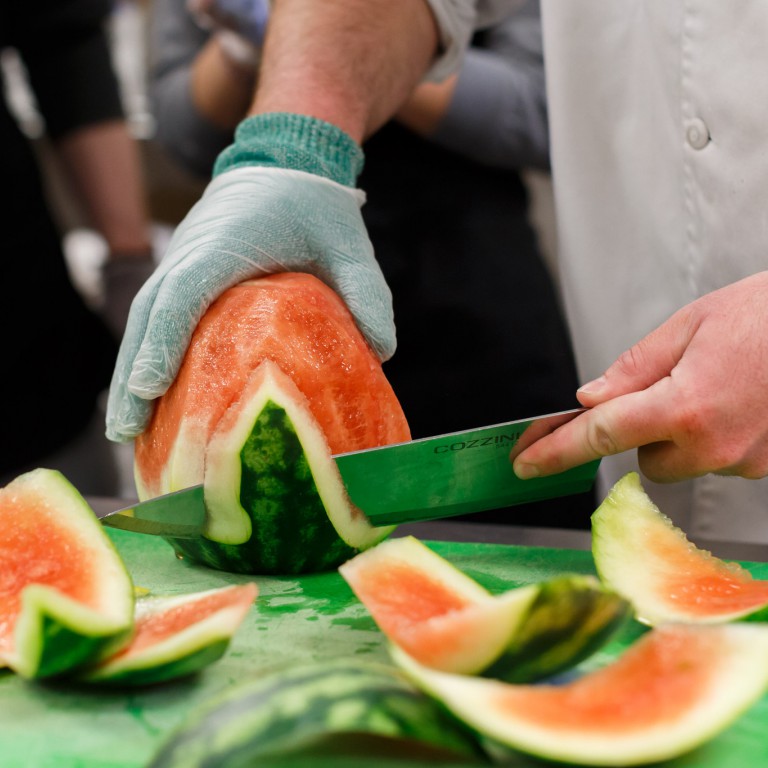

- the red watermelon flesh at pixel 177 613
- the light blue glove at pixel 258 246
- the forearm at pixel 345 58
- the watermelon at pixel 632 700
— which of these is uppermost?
the forearm at pixel 345 58

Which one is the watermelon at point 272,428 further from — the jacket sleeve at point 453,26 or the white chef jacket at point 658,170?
the jacket sleeve at point 453,26

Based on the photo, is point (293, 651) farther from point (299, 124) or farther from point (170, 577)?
point (299, 124)

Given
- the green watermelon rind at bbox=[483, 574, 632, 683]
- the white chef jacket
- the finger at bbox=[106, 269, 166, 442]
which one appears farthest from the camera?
the white chef jacket

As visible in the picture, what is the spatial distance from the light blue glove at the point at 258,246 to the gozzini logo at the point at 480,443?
0.23 m

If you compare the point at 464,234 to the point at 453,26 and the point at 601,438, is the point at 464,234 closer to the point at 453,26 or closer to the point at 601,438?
A: the point at 453,26

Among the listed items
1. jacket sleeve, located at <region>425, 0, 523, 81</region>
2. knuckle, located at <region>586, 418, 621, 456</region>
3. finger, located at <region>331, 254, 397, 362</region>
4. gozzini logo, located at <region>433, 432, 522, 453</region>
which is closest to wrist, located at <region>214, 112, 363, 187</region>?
finger, located at <region>331, 254, 397, 362</region>

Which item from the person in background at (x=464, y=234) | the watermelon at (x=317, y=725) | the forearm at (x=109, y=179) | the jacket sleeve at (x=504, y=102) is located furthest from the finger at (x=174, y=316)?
the forearm at (x=109, y=179)

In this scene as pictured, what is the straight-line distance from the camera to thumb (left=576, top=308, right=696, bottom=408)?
1.42 m

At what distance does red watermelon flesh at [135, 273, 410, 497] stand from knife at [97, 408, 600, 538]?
52 millimetres

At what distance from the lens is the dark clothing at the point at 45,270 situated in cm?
264

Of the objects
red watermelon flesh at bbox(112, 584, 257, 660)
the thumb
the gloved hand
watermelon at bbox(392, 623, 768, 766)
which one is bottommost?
watermelon at bbox(392, 623, 768, 766)

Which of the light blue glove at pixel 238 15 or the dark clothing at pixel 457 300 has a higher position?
the light blue glove at pixel 238 15

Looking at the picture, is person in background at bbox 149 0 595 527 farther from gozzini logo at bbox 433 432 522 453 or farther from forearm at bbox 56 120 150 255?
gozzini logo at bbox 433 432 522 453

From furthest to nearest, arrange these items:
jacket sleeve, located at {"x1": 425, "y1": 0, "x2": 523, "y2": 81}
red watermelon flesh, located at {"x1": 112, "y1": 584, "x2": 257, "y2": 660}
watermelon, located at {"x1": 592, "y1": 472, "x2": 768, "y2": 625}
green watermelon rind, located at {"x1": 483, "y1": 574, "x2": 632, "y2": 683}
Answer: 1. jacket sleeve, located at {"x1": 425, "y1": 0, "x2": 523, "y2": 81}
2. watermelon, located at {"x1": 592, "y1": 472, "x2": 768, "y2": 625}
3. red watermelon flesh, located at {"x1": 112, "y1": 584, "x2": 257, "y2": 660}
4. green watermelon rind, located at {"x1": 483, "y1": 574, "x2": 632, "y2": 683}
